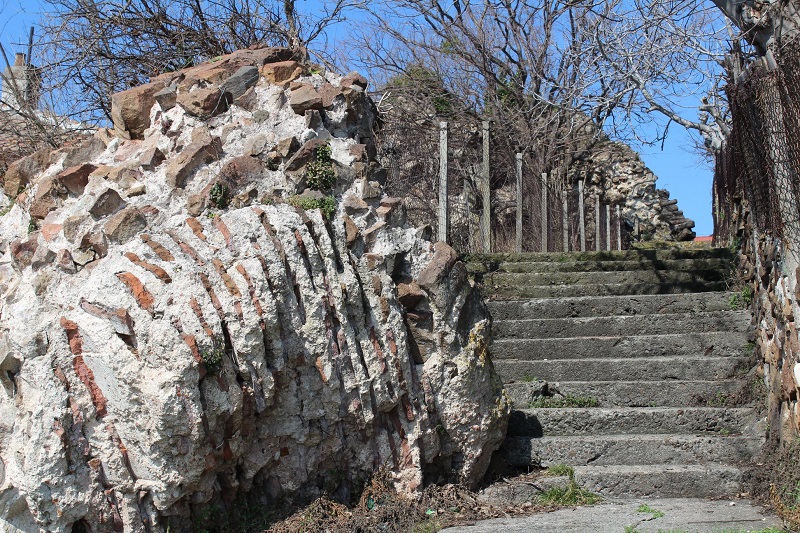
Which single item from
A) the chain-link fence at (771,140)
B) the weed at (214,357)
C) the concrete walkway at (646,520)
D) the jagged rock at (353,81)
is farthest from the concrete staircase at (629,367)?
the jagged rock at (353,81)

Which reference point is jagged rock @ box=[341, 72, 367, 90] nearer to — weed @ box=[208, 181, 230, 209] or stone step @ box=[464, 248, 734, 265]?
weed @ box=[208, 181, 230, 209]

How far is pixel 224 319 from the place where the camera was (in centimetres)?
439

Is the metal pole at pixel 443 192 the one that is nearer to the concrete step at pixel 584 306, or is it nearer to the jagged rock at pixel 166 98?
the concrete step at pixel 584 306

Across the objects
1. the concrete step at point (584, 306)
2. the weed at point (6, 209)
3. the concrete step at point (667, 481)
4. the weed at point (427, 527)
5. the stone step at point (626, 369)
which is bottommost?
the weed at point (427, 527)

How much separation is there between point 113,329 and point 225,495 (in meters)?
1.14

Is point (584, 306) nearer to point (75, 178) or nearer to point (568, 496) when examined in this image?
point (568, 496)

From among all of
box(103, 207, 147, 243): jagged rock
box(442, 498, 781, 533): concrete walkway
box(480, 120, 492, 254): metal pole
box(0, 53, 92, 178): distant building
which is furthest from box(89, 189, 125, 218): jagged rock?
box(480, 120, 492, 254): metal pole

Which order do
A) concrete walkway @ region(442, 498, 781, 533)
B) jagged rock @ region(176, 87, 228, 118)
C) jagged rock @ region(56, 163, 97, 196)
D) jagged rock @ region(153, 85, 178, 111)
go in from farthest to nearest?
jagged rock @ region(153, 85, 178, 111), jagged rock @ region(176, 87, 228, 118), jagged rock @ region(56, 163, 97, 196), concrete walkway @ region(442, 498, 781, 533)

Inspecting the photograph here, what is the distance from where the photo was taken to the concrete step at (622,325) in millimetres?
7172

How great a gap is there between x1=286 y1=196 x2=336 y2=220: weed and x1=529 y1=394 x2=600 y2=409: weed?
2.35 meters

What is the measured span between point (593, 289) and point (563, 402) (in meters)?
2.01

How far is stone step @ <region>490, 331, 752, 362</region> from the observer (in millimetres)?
6969

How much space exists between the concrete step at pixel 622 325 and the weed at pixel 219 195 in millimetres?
3128

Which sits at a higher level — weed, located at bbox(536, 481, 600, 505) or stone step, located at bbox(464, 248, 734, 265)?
stone step, located at bbox(464, 248, 734, 265)
